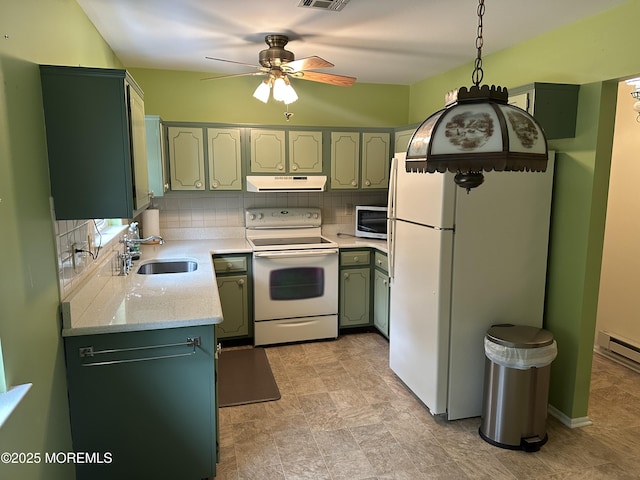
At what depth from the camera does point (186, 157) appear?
12.5ft

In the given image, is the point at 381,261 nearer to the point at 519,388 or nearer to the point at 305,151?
the point at 305,151

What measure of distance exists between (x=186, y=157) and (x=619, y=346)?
4.03m

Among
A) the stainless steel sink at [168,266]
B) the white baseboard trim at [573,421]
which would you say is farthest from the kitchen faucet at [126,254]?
the white baseboard trim at [573,421]

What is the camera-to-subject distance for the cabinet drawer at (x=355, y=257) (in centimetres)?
398

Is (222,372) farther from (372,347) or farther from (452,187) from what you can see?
(452,187)

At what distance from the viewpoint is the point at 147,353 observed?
1994 millimetres

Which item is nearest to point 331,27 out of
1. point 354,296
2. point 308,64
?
point 308,64

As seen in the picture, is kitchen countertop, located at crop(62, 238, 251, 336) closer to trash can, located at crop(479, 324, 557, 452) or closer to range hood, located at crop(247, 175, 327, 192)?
range hood, located at crop(247, 175, 327, 192)

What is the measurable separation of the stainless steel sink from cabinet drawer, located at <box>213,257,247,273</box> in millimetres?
285

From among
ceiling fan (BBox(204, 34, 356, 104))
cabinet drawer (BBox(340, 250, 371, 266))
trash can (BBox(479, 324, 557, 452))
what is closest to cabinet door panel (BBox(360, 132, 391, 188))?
cabinet drawer (BBox(340, 250, 371, 266))

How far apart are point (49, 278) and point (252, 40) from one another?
2.05m

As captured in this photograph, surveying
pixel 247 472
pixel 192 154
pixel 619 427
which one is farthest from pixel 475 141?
pixel 192 154

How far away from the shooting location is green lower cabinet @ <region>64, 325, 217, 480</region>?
1954 millimetres

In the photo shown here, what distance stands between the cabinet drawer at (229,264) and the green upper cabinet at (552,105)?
2.42m
